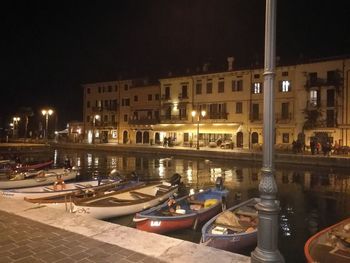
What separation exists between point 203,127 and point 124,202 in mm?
37713

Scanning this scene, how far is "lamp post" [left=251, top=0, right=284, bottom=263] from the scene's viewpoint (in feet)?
16.3

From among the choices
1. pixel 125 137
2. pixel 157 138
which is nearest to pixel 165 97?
pixel 157 138

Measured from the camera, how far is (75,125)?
239ft

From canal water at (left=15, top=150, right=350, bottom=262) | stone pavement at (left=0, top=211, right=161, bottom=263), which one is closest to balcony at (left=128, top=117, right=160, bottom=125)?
canal water at (left=15, top=150, right=350, bottom=262)

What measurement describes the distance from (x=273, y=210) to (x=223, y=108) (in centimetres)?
4609

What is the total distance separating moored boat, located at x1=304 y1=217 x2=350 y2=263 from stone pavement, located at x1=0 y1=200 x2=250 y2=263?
3353 mm

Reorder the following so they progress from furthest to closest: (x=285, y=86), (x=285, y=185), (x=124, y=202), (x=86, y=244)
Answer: (x=285, y=86), (x=285, y=185), (x=124, y=202), (x=86, y=244)

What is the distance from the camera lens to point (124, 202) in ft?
47.2

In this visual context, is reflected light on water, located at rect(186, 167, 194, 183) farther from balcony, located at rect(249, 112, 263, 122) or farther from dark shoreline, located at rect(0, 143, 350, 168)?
balcony, located at rect(249, 112, 263, 122)

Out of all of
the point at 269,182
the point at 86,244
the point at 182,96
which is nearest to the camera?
the point at 269,182

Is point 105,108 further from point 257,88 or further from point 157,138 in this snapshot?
point 257,88

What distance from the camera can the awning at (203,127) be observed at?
48.8m

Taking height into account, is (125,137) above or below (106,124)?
below

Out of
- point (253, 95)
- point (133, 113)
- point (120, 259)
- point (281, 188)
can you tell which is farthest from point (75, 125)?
point (120, 259)
